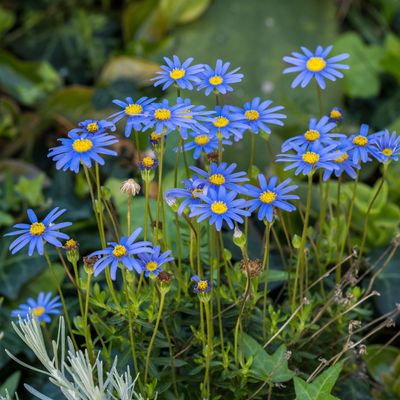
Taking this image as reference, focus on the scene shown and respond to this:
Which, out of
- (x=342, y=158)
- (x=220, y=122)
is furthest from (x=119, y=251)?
(x=342, y=158)

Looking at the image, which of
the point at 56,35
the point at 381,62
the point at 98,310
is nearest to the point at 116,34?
the point at 56,35

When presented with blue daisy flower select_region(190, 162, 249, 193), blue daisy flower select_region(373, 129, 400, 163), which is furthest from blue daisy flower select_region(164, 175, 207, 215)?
blue daisy flower select_region(373, 129, 400, 163)

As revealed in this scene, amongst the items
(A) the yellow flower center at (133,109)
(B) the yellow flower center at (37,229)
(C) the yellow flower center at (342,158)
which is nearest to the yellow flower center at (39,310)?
(B) the yellow flower center at (37,229)

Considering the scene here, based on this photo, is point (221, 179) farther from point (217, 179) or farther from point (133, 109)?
point (133, 109)

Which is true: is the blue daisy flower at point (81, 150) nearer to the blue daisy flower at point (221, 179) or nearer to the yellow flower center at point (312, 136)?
the blue daisy flower at point (221, 179)

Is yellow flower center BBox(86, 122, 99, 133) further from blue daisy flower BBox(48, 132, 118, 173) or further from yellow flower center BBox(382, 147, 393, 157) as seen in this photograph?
yellow flower center BBox(382, 147, 393, 157)

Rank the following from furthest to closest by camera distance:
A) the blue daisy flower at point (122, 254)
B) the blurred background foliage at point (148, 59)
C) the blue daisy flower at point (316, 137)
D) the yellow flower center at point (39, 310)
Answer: the blurred background foliage at point (148, 59)
the yellow flower center at point (39, 310)
the blue daisy flower at point (316, 137)
the blue daisy flower at point (122, 254)
